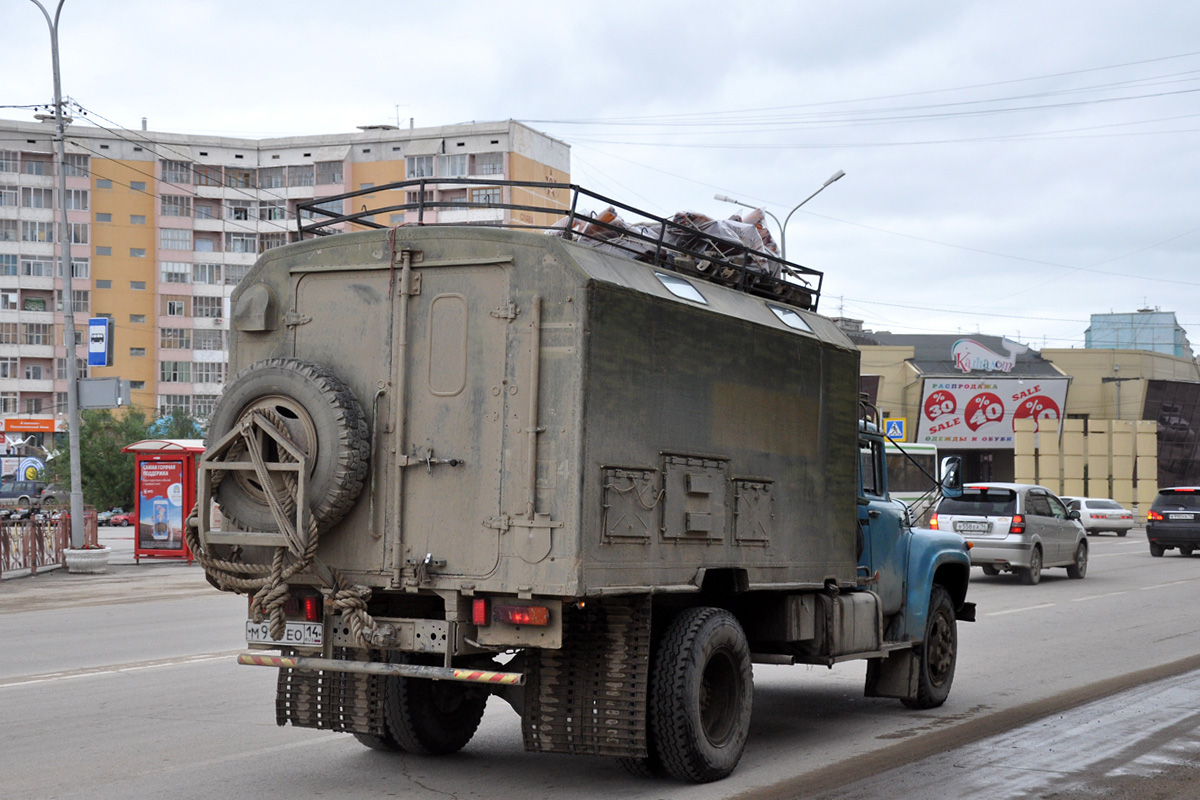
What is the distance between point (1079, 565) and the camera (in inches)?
982

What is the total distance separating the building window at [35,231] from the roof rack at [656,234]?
311 feet

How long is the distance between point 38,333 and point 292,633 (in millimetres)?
96377

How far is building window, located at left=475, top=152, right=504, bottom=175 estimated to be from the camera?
9106 cm

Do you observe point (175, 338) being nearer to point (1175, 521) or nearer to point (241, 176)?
point (241, 176)

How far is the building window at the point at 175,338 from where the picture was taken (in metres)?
96.3

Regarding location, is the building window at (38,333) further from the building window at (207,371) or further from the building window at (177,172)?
the building window at (177,172)

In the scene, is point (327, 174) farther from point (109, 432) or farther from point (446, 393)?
point (446, 393)

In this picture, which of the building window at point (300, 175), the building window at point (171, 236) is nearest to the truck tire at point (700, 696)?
the building window at point (300, 175)

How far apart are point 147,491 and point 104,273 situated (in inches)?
2902

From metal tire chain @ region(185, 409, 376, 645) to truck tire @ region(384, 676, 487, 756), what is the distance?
3.68 ft

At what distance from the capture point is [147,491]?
27.9 meters

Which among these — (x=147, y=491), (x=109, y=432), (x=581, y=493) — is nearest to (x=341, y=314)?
(x=581, y=493)

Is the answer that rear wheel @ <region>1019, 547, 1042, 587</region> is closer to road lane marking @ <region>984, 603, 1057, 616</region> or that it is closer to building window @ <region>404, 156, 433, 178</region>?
road lane marking @ <region>984, 603, 1057, 616</region>

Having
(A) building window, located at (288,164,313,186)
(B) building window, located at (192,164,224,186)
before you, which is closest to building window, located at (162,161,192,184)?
(B) building window, located at (192,164,224,186)
